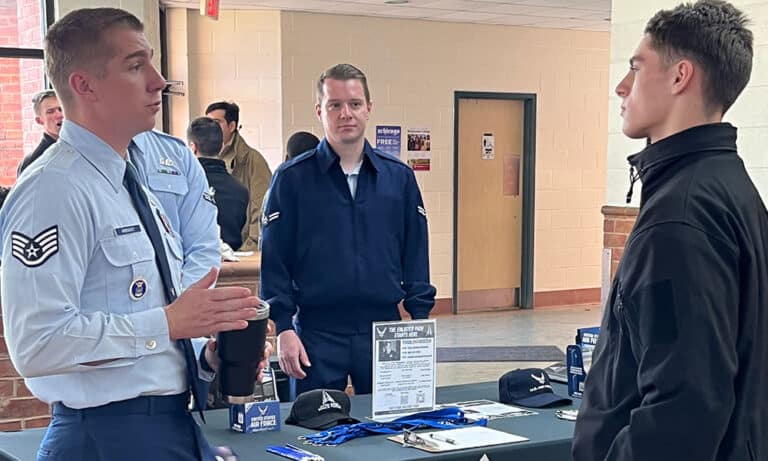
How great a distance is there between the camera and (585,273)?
941cm

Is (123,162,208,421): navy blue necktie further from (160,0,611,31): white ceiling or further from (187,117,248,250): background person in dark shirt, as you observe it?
(160,0,611,31): white ceiling

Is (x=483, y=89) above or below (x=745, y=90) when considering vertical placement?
above

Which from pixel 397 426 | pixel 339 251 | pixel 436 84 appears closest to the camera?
pixel 397 426

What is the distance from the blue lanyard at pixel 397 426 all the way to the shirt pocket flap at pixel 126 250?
0.80 m

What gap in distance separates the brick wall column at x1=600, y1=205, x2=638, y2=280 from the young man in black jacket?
4168 mm

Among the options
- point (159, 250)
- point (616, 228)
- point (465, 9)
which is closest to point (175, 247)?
point (159, 250)

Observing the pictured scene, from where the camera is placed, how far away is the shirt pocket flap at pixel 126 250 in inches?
66.3

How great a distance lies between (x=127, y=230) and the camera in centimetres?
172

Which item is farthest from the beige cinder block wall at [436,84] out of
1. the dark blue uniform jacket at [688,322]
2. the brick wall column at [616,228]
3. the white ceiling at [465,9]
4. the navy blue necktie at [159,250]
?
the dark blue uniform jacket at [688,322]

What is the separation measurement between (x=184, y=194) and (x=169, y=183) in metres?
0.05

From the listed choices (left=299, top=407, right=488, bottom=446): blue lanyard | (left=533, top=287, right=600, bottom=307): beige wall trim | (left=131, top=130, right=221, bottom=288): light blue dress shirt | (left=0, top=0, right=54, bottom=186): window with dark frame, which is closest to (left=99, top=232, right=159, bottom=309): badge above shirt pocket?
(left=131, top=130, right=221, bottom=288): light blue dress shirt

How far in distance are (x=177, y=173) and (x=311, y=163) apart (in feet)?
3.34

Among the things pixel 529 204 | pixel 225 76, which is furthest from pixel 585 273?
pixel 225 76

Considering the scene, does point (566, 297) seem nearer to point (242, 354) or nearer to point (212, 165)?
point (212, 165)
